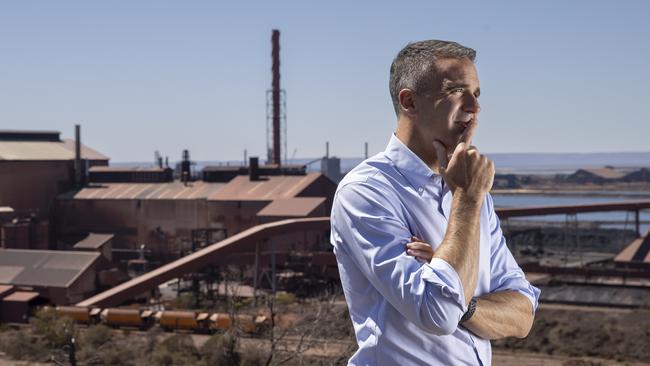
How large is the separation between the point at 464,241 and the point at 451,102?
1.07ft

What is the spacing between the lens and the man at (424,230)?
1675mm

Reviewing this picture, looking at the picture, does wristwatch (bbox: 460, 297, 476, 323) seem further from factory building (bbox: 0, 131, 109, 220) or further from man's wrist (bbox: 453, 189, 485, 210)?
factory building (bbox: 0, 131, 109, 220)

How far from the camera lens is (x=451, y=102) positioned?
183 centimetres

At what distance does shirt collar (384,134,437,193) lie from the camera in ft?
6.08

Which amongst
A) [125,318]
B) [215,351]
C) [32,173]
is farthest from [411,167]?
[32,173]

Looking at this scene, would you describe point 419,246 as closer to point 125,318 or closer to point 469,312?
point 469,312

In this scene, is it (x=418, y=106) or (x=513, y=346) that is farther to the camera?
(x=513, y=346)

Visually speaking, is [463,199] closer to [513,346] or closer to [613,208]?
[513,346]

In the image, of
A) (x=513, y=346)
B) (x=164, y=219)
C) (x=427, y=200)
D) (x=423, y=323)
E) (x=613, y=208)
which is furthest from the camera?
(x=164, y=219)

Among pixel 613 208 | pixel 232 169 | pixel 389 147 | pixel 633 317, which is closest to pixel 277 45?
pixel 232 169

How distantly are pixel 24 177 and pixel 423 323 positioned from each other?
133ft

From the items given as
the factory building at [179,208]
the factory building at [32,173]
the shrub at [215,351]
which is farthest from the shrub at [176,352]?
the factory building at [32,173]

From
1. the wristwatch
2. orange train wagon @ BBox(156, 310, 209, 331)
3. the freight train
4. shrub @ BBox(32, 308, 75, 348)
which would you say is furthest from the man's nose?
orange train wagon @ BBox(156, 310, 209, 331)

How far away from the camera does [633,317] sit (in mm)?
24375
